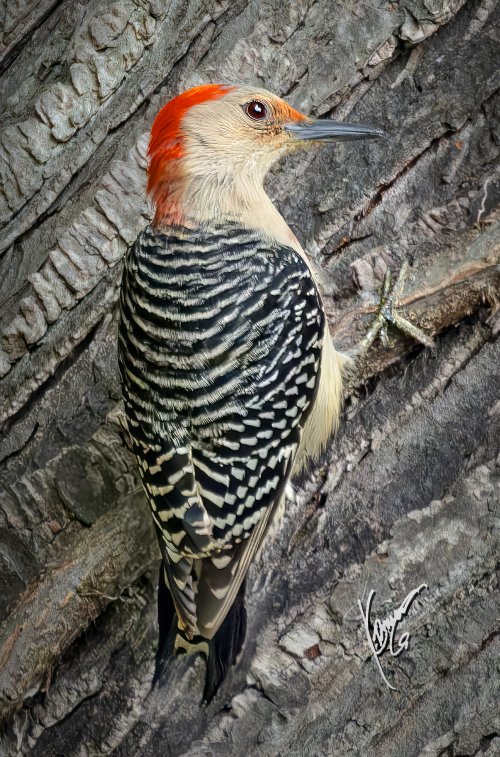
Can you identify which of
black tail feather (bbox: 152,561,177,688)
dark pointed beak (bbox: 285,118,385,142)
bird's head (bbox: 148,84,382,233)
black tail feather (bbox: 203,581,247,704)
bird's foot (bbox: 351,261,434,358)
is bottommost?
black tail feather (bbox: 203,581,247,704)

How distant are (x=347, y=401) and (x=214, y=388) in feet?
2.33

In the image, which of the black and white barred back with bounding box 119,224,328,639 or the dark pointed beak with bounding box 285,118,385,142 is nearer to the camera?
the black and white barred back with bounding box 119,224,328,639

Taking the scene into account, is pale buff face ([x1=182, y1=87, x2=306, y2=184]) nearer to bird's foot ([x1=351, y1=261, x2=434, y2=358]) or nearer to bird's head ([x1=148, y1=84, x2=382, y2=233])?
bird's head ([x1=148, y1=84, x2=382, y2=233])

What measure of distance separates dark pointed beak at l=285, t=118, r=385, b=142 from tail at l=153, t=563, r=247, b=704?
1.80 meters

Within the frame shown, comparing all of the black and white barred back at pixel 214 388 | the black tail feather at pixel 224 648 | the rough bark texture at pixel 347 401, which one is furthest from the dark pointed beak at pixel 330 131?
the black tail feather at pixel 224 648

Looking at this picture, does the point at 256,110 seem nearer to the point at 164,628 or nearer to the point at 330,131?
the point at 330,131

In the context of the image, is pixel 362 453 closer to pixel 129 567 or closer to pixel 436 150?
pixel 129 567

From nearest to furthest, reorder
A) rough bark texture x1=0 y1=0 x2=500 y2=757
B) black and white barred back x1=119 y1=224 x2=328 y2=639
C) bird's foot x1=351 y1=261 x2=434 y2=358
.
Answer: black and white barred back x1=119 y1=224 x2=328 y2=639, rough bark texture x1=0 y1=0 x2=500 y2=757, bird's foot x1=351 y1=261 x2=434 y2=358

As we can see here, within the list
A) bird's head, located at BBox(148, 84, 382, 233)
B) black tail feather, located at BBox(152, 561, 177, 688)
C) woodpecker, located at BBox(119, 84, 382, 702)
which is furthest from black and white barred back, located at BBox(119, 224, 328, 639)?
black tail feather, located at BBox(152, 561, 177, 688)

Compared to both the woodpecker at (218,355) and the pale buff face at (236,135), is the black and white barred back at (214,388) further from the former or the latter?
the pale buff face at (236,135)

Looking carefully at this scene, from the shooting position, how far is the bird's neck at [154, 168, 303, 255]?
3.07 m

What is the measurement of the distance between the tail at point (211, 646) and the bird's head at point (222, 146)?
148cm

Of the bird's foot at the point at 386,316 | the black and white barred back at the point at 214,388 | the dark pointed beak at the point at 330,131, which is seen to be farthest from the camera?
the bird's foot at the point at 386,316

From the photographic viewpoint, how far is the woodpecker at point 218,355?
2.78 m
